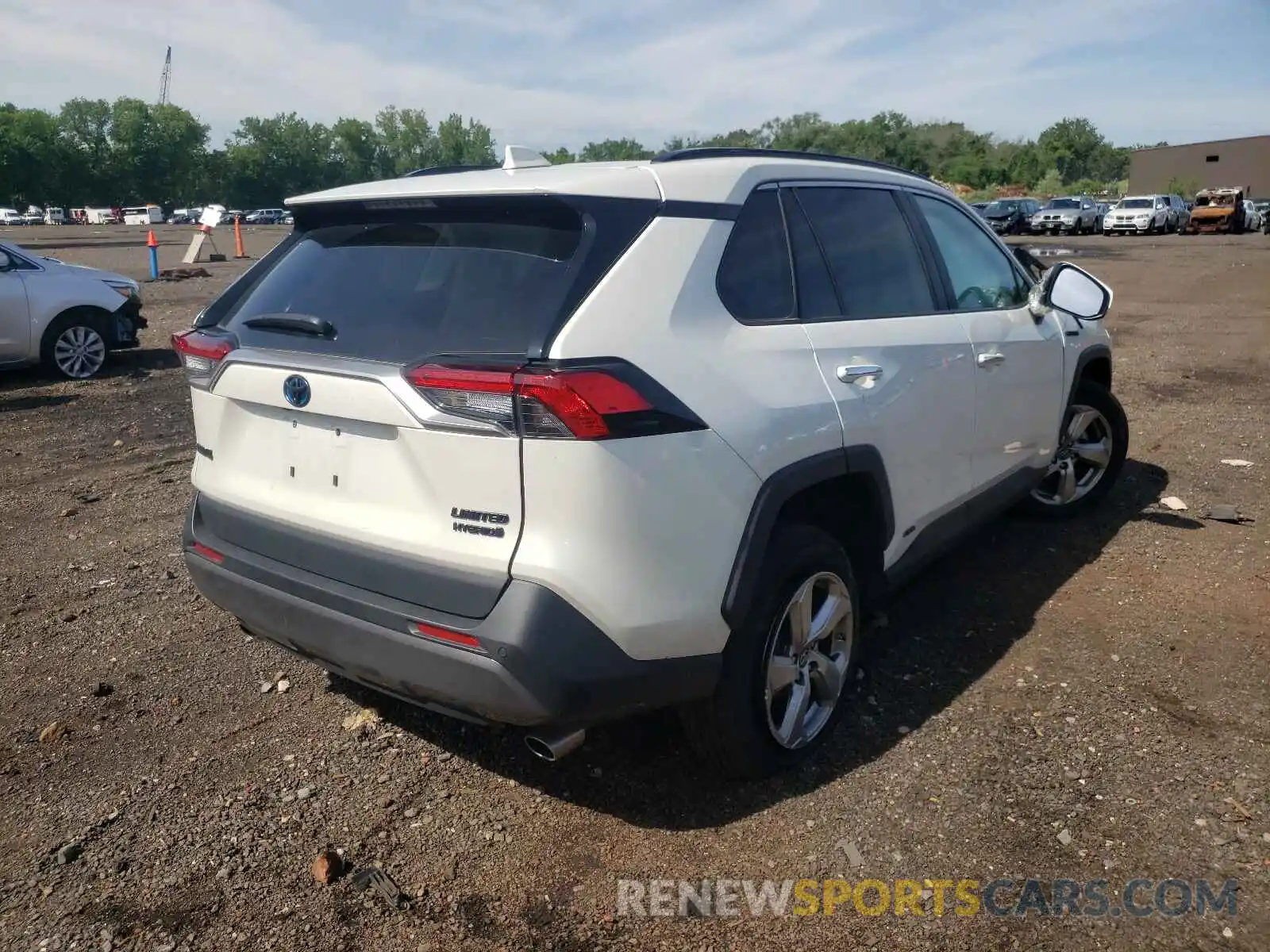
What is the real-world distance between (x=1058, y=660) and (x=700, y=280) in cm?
228

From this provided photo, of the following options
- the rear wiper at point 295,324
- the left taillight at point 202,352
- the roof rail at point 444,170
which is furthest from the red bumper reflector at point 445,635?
the roof rail at point 444,170

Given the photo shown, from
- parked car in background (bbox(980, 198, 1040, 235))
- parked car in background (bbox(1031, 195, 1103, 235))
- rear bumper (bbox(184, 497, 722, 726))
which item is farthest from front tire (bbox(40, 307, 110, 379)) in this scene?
parked car in background (bbox(1031, 195, 1103, 235))

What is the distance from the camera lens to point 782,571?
2.87 m

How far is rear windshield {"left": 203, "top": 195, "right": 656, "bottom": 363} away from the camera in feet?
8.15

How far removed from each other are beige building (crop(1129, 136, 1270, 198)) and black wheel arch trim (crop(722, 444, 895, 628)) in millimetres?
78435

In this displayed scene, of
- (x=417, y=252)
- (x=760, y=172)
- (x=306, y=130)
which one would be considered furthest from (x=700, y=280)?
A: (x=306, y=130)

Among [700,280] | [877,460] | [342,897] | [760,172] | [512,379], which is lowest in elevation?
[342,897]

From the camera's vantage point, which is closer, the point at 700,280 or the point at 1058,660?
the point at 700,280

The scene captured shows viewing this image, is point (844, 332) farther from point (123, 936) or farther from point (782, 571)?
point (123, 936)

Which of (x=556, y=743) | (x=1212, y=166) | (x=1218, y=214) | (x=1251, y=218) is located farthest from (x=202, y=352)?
(x=1212, y=166)

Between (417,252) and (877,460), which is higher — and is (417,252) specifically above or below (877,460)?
above

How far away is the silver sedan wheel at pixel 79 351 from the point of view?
33.2ft

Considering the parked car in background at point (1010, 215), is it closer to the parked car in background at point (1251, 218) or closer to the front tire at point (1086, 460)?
the parked car in background at point (1251, 218)

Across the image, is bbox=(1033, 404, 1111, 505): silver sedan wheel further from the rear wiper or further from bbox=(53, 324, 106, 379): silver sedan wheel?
bbox=(53, 324, 106, 379): silver sedan wheel
